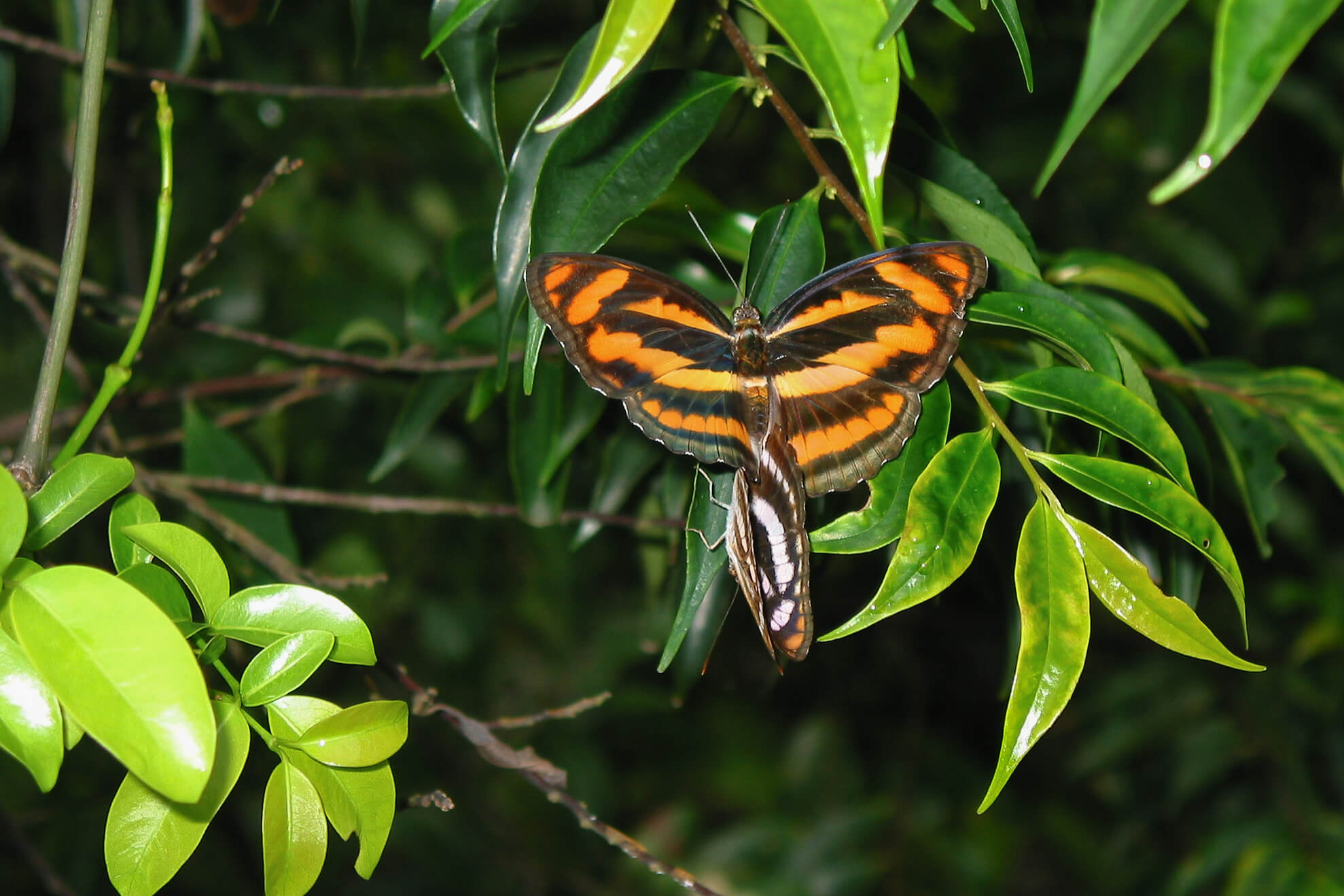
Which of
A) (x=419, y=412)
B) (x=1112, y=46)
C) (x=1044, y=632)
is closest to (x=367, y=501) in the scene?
(x=419, y=412)

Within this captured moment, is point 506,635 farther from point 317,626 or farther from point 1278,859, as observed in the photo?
point 317,626

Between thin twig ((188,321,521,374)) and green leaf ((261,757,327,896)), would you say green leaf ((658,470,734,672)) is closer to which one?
green leaf ((261,757,327,896))

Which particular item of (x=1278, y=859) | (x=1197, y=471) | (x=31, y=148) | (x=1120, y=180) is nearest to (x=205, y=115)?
(x=31, y=148)

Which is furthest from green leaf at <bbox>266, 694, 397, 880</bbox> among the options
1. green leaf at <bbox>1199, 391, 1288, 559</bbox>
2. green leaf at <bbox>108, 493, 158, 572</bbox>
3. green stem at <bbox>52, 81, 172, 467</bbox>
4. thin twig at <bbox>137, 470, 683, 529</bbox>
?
green leaf at <bbox>1199, 391, 1288, 559</bbox>

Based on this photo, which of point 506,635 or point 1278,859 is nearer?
point 1278,859

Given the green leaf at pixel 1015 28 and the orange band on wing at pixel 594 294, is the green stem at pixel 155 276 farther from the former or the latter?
the green leaf at pixel 1015 28

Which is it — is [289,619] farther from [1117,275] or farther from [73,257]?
[1117,275]

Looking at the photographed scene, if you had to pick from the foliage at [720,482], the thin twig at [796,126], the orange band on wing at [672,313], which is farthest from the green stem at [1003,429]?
the orange band on wing at [672,313]
